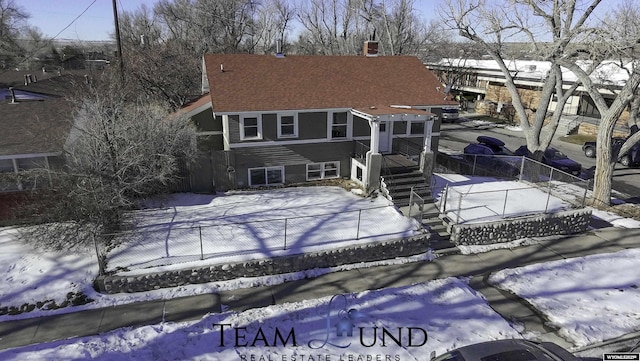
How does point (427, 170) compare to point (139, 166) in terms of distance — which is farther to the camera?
point (427, 170)

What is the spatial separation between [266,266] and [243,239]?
1.37 meters

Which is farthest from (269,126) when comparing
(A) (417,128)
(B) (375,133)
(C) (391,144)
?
(A) (417,128)

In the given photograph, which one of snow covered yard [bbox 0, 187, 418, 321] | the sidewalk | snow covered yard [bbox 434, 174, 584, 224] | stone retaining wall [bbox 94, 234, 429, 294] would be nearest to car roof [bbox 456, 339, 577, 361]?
the sidewalk

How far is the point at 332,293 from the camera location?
36.8 feet

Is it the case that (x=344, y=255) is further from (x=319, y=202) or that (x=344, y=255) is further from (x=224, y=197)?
(x=224, y=197)

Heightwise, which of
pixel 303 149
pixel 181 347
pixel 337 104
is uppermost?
pixel 337 104

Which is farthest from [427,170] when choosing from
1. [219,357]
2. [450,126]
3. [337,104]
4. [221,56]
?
[450,126]

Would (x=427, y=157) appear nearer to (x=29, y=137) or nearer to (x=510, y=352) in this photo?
(x=510, y=352)

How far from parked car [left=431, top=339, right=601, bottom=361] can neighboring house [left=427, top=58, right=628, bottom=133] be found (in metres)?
32.0

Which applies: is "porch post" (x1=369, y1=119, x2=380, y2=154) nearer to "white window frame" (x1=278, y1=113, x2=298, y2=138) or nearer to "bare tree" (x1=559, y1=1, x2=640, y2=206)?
"white window frame" (x1=278, y1=113, x2=298, y2=138)

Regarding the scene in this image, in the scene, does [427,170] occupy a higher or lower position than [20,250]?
higher

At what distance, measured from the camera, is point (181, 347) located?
28.5ft

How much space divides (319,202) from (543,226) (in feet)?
26.8

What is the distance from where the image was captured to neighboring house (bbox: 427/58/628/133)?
38678mm
